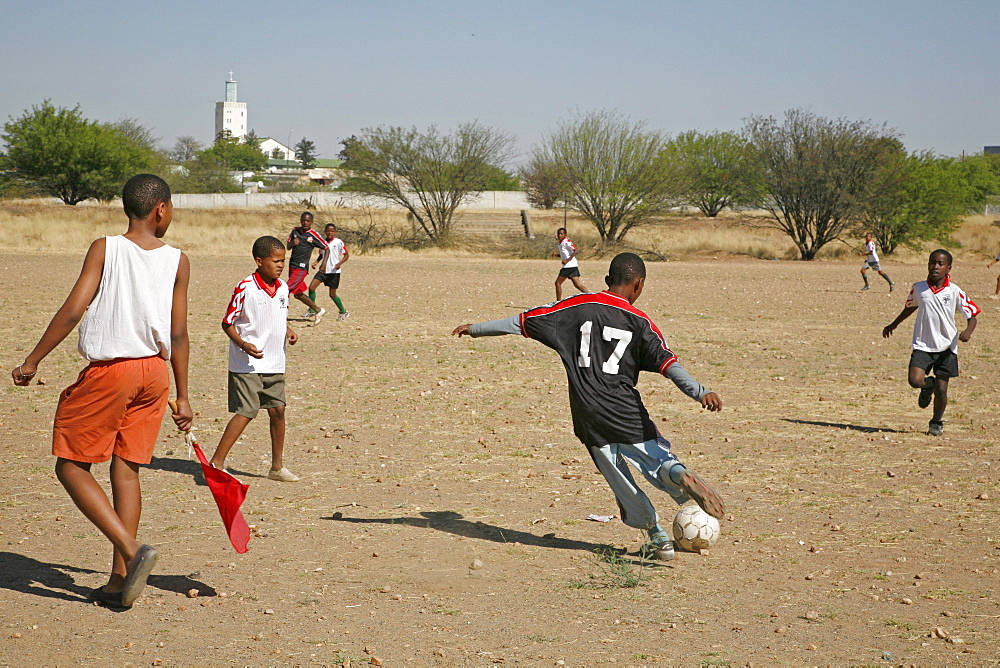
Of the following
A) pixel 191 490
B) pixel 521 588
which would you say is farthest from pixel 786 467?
pixel 191 490

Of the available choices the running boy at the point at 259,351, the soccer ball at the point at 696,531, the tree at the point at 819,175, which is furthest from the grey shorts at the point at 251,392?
the tree at the point at 819,175

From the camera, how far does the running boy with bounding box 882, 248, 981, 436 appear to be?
372 inches

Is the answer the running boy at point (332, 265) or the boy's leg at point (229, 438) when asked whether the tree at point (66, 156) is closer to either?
the running boy at point (332, 265)

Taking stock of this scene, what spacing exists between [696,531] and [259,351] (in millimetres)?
3449

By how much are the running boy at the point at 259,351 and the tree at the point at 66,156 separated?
5937 cm

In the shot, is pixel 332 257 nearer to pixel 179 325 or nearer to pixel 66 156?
pixel 179 325

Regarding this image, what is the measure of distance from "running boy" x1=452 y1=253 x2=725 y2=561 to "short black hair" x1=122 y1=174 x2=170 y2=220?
189 cm

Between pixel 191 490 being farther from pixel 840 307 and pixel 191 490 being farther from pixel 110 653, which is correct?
pixel 840 307

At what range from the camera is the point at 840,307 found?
22125 mm

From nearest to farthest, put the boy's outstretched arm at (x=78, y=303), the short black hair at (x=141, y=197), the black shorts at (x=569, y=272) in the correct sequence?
the boy's outstretched arm at (x=78, y=303) < the short black hair at (x=141, y=197) < the black shorts at (x=569, y=272)

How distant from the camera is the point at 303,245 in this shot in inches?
693

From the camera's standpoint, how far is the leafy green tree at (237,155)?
439 ft

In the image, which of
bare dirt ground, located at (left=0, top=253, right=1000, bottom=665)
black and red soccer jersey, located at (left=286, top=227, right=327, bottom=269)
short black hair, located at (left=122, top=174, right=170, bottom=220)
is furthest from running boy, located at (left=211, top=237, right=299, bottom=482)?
black and red soccer jersey, located at (left=286, top=227, right=327, bottom=269)

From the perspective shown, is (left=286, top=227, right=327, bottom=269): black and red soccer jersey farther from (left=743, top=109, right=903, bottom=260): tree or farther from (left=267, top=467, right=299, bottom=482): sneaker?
(left=743, top=109, right=903, bottom=260): tree
